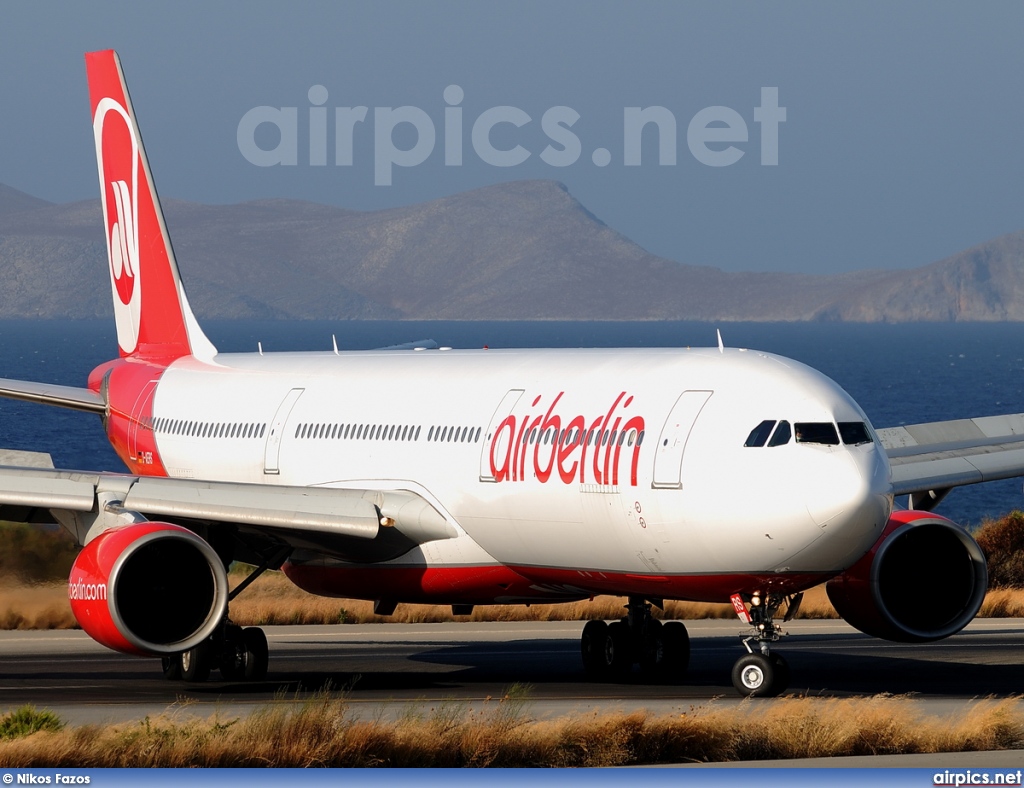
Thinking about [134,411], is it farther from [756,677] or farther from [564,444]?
[756,677]

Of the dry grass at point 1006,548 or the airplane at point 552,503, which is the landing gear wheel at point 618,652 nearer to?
the airplane at point 552,503

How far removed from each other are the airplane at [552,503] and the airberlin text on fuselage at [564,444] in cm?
3

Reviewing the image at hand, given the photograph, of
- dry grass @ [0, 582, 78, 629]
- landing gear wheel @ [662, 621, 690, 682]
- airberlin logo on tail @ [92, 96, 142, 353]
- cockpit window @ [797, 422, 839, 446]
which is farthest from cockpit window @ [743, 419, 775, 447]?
dry grass @ [0, 582, 78, 629]

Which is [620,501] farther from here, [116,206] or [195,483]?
[116,206]

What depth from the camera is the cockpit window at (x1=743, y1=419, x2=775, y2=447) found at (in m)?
20.7

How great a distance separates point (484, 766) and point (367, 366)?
13.2 m

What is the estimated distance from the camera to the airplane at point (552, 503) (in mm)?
20750

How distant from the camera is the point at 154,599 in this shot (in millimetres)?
23125

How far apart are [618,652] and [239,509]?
5.70 m

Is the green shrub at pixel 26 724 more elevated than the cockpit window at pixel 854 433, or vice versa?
the cockpit window at pixel 854 433

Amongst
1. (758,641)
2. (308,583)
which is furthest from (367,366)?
(758,641)

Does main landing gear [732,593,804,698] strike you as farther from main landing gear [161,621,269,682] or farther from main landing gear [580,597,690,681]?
main landing gear [161,621,269,682]

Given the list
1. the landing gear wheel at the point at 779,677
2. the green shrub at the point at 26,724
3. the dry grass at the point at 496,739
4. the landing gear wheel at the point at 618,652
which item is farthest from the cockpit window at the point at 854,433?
the green shrub at the point at 26,724

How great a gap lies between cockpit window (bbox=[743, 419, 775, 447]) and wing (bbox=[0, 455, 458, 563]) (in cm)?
546
